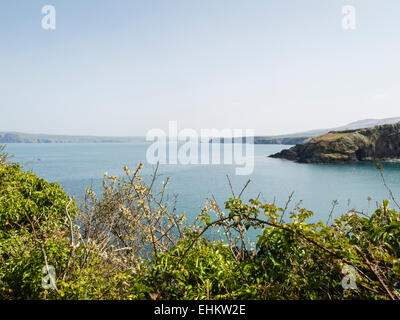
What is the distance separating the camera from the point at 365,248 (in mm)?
2650

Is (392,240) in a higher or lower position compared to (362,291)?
higher

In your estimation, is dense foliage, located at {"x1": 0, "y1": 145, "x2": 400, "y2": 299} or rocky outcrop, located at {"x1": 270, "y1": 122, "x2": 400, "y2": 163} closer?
dense foliage, located at {"x1": 0, "y1": 145, "x2": 400, "y2": 299}

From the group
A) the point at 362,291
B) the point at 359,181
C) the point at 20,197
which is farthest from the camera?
the point at 359,181

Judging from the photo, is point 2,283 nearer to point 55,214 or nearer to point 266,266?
point 266,266

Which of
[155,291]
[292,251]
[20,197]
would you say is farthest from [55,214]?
[292,251]

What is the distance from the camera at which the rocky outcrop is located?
234ft

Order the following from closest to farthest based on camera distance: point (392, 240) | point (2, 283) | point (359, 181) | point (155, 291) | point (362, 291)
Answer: point (362, 291)
point (155, 291)
point (392, 240)
point (2, 283)
point (359, 181)

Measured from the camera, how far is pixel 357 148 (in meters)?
74.2

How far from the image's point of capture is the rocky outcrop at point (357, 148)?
71419mm

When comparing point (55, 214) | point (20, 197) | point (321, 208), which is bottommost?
point (321, 208)

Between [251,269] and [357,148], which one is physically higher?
[357,148]

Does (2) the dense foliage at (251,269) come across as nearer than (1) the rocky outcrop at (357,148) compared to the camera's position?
Yes

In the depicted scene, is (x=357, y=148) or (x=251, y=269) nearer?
(x=251, y=269)
